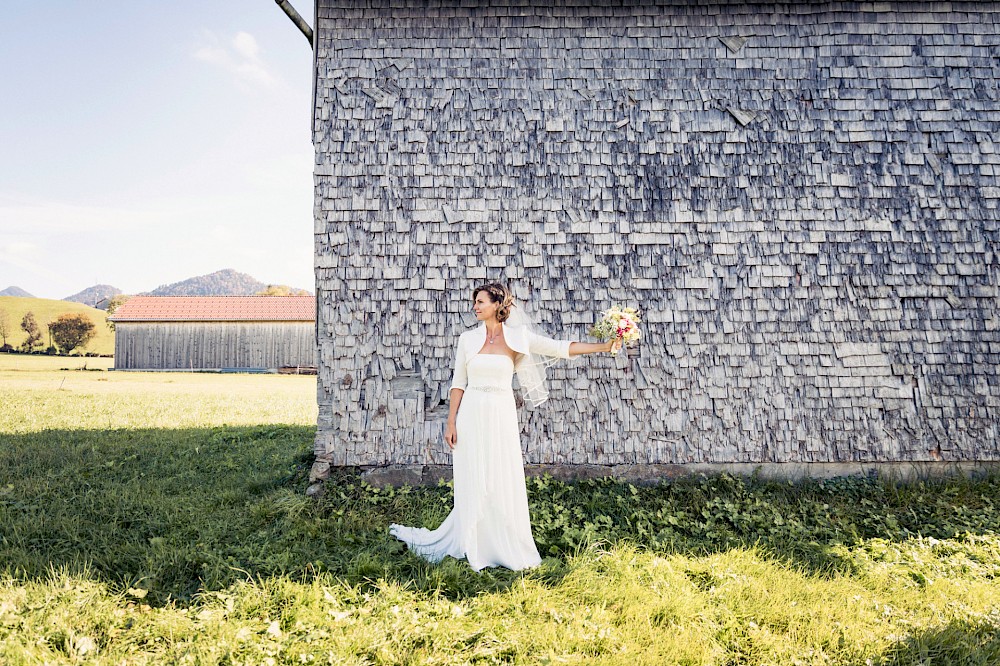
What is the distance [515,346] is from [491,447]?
68 cm

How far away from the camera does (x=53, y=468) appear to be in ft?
19.1

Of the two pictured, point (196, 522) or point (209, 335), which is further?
point (209, 335)

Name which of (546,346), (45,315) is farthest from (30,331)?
(546,346)

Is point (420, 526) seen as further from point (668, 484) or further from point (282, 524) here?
point (668, 484)

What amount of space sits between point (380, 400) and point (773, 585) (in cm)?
341

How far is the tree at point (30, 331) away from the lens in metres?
38.5

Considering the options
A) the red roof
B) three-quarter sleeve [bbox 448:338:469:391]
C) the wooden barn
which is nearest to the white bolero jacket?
three-quarter sleeve [bbox 448:338:469:391]

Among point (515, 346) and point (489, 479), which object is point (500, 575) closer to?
point (489, 479)

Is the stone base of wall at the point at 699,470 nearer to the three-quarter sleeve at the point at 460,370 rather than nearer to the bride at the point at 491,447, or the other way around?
the bride at the point at 491,447

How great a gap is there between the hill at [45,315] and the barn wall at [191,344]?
619 inches

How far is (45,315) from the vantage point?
45.6m

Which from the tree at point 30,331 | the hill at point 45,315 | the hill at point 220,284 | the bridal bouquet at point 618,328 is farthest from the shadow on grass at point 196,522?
the hill at point 220,284

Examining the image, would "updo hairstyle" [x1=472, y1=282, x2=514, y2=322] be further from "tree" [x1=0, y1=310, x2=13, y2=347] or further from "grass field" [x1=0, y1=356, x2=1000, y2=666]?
"tree" [x1=0, y1=310, x2=13, y2=347]

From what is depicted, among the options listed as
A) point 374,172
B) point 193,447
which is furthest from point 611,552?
point 193,447
